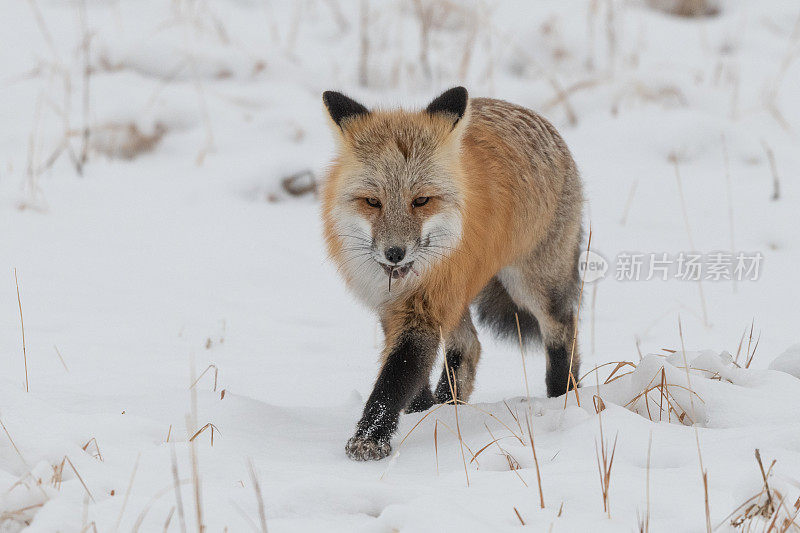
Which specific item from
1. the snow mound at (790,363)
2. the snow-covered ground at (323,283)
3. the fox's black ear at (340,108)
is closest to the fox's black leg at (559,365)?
the snow-covered ground at (323,283)

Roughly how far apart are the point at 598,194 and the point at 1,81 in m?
6.71

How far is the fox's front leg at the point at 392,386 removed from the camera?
11.7 ft

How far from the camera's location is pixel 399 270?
146 inches

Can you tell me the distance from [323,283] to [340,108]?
9.66ft

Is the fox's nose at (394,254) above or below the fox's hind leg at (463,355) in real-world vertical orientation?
above

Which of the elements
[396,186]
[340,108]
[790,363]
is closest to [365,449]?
[396,186]

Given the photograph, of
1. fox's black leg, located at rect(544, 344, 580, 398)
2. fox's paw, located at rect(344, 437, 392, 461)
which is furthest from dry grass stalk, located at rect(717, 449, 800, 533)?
fox's black leg, located at rect(544, 344, 580, 398)

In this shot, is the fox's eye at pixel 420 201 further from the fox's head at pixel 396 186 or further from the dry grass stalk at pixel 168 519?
the dry grass stalk at pixel 168 519

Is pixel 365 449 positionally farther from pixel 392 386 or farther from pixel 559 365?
pixel 559 365

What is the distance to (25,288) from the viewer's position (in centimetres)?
565

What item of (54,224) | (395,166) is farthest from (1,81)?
(395,166)

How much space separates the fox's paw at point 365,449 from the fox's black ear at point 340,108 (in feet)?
4.91

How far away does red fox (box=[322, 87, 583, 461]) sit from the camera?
366 centimetres

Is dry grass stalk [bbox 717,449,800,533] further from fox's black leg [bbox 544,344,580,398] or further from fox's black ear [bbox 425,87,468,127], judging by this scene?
fox's black leg [bbox 544,344,580,398]
